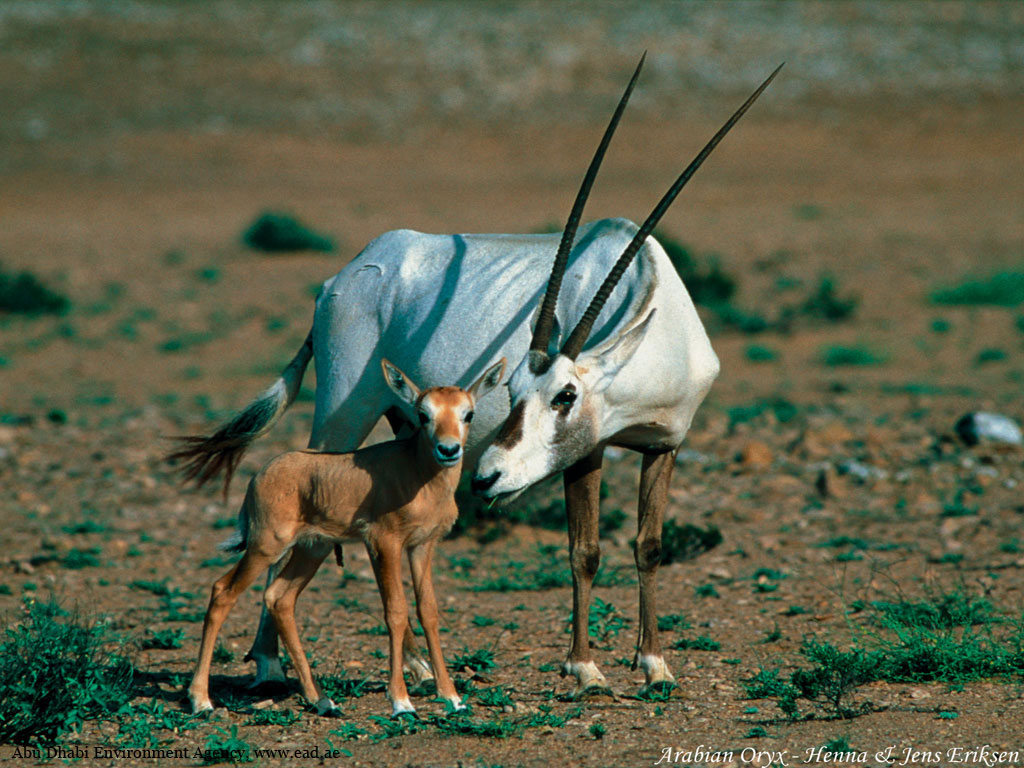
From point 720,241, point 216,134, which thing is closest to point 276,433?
point 720,241

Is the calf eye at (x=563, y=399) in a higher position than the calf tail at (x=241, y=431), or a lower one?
higher

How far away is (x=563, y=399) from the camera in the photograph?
209 inches

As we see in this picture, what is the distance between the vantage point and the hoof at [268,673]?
590 centimetres

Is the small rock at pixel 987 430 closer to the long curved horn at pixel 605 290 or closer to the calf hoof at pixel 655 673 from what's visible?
the calf hoof at pixel 655 673

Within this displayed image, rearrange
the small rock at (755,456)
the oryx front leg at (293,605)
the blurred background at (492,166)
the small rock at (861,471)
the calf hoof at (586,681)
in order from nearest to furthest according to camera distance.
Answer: the oryx front leg at (293,605) < the calf hoof at (586,681) < the small rock at (861,471) < the small rock at (755,456) < the blurred background at (492,166)

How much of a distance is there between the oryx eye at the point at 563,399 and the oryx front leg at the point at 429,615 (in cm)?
78

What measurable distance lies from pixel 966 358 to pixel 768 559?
24.3ft

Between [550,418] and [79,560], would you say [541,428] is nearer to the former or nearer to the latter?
[550,418]

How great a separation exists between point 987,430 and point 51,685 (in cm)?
721

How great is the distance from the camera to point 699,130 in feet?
116

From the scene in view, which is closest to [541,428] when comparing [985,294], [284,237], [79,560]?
[79,560]

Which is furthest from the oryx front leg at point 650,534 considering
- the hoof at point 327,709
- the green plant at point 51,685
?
the green plant at point 51,685

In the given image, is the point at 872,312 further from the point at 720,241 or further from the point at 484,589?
the point at 484,589

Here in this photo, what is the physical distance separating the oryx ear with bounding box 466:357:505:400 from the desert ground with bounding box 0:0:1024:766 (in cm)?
129
